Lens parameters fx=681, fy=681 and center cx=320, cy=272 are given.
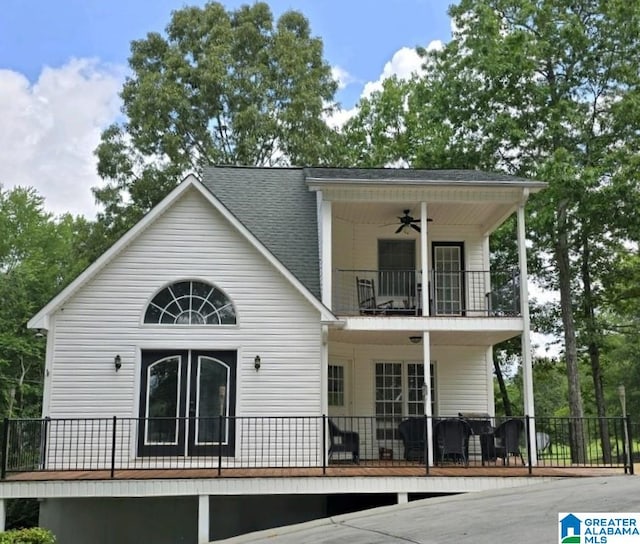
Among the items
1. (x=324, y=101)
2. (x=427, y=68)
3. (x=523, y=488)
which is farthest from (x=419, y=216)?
(x=324, y=101)

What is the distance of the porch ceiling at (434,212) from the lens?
15025 mm

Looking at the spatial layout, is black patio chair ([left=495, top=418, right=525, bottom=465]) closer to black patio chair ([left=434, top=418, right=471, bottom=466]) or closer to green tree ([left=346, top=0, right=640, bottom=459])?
black patio chair ([left=434, top=418, right=471, bottom=466])

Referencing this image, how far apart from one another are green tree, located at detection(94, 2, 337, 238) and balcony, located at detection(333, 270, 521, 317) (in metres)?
13.2

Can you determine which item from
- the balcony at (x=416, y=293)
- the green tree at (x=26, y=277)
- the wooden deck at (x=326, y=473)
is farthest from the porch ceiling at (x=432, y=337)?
the green tree at (x=26, y=277)

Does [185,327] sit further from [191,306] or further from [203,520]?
[203,520]

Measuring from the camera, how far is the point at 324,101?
32.0 meters

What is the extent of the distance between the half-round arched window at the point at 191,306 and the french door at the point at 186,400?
63cm

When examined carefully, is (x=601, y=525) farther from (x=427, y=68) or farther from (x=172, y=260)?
(x=427, y=68)

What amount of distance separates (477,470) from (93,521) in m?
7.14

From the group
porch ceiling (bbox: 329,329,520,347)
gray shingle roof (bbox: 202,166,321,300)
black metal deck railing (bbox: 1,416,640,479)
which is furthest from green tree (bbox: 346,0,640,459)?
black metal deck railing (bbox: 1,416,640,479)

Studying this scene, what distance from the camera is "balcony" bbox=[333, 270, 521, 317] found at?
51.3 feet

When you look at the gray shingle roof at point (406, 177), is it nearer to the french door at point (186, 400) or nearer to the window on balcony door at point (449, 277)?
the window on balcony door at point (449, 277)

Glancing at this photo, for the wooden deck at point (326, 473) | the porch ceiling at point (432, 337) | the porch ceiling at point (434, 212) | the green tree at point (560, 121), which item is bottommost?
the wooden deck at point (326, 473)

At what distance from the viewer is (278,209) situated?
1716 cm
